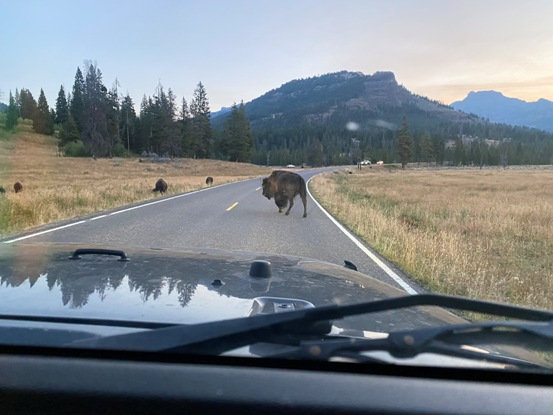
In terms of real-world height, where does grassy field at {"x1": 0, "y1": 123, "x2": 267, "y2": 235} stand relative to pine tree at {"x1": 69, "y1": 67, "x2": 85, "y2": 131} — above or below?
below

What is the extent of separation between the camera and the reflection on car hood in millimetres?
2260

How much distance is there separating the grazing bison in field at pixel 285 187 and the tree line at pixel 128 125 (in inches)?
2985

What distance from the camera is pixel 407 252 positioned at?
8.97 metres

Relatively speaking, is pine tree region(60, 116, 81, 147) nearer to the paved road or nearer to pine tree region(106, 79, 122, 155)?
pine tree region(106, 79, 122, 155)

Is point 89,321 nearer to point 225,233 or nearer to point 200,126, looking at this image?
point 225,233

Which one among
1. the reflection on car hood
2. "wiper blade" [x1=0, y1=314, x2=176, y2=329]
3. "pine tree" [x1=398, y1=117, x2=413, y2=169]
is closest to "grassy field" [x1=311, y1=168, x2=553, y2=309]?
the reflection on car hood

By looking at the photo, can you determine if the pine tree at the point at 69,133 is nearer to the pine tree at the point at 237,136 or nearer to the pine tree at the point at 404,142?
the pine tree at the point at 237,136

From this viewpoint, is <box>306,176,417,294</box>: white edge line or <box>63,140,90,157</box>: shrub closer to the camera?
<box>306,176,417,294</box>: white edge line

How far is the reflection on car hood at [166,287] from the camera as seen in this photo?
89.0 inches

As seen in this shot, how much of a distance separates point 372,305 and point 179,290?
1.32 metres

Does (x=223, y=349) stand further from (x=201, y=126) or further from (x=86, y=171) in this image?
(x=201, y=126)

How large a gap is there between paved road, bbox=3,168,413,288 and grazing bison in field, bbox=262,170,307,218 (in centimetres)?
54

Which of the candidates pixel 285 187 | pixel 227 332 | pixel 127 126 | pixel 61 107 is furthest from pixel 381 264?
pixel 61 107

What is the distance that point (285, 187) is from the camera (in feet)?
51.5
